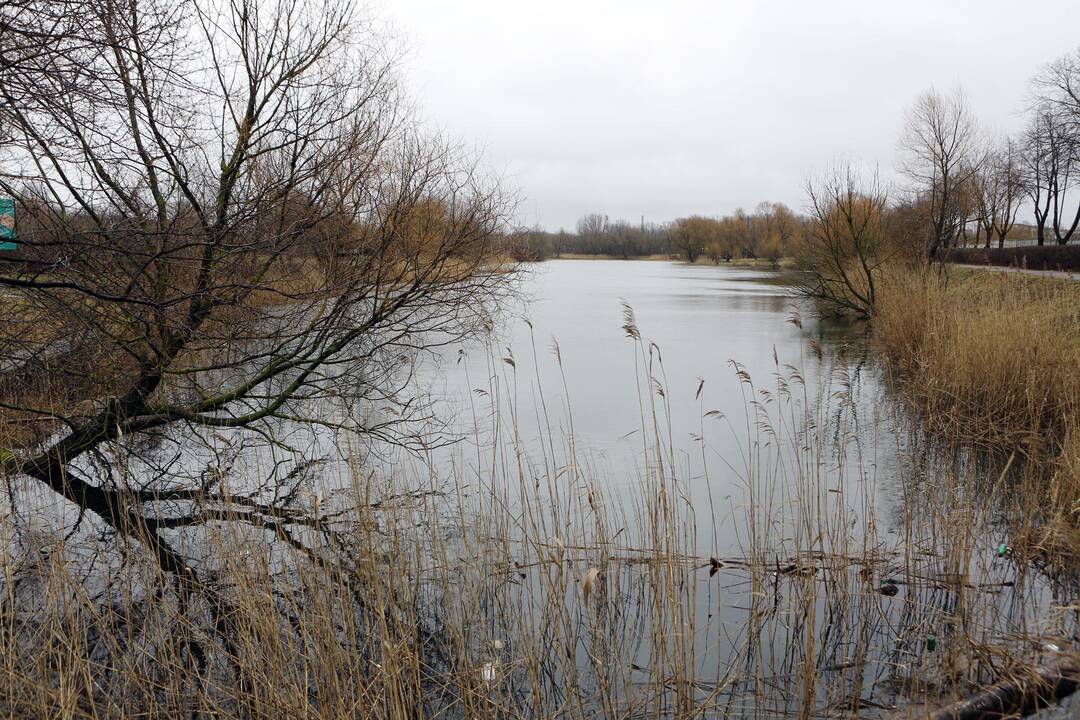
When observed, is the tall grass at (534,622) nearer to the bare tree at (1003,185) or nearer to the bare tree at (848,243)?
the bare tree at (848,243)

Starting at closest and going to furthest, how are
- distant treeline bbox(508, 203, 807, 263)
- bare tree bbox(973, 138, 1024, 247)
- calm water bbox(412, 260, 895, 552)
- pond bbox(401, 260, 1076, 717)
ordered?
pond bbox(401, 260, 1076, 717) < calm water bbox(412, 260, 895, 552) < bare tree bbox(973, 138, 1024, 247) < distant treeline bbox(508, 203, 807, 263)

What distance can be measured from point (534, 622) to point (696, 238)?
73.4 metres

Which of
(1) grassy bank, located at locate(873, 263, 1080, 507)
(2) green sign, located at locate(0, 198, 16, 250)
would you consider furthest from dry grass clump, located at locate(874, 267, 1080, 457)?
(2) green sign, located at locate(0, 198, 16, 250)

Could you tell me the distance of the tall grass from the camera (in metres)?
2.77

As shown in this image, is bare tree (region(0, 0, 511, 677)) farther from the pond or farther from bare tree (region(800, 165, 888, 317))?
bare tree (region(800, 165, 888, 317))

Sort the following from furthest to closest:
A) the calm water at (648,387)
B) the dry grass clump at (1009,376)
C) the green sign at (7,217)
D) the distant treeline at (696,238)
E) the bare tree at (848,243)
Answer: the distant treeline at (696,238), the bare tree at (848,243), the dry grass clump at (1009,376), the calm water at (648,387), the green sign at (7,217)

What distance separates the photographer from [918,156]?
20.7m

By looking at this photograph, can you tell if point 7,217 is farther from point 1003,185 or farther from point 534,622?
point 1003,185

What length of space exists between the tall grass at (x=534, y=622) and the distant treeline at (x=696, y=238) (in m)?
40.5

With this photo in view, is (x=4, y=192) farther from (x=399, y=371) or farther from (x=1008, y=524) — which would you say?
(x=399, y=371)

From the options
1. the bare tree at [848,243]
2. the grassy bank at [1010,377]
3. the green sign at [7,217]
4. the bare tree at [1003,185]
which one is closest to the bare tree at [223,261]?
the green sign at [7,217]

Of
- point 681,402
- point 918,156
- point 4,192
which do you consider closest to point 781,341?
point 681,402

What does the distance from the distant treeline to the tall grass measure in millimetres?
40464

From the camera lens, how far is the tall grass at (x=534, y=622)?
277 cm
